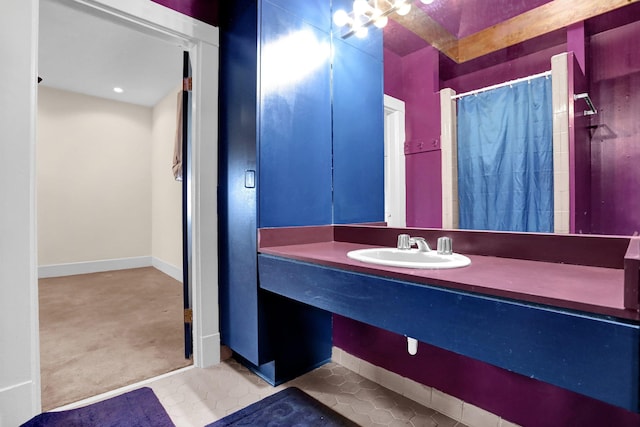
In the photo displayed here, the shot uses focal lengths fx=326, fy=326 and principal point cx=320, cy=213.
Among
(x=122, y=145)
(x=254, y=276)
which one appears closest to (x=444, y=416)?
(x=254, y=276)

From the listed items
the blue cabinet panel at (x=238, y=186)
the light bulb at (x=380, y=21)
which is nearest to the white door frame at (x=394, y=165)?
the light bulb at (x=380, y=21)

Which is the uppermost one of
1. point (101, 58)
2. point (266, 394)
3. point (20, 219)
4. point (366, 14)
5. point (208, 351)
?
point (101, 58)

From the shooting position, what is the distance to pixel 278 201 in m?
1.69

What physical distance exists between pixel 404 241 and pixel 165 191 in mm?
3840

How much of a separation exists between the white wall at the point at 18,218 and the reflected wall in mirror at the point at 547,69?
5.43ft

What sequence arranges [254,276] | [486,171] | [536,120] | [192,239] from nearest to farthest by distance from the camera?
[536,120] < [486,171] < [254,276] < [192,239]

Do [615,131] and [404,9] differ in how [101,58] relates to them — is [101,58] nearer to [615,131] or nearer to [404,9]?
[404,9]

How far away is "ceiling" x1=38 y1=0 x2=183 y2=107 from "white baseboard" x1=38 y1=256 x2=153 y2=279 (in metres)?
2.28

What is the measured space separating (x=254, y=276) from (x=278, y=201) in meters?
0.40

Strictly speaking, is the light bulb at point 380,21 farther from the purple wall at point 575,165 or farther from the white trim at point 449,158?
the white trim at point 449,158

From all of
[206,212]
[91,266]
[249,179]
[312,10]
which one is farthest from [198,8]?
[91,266]

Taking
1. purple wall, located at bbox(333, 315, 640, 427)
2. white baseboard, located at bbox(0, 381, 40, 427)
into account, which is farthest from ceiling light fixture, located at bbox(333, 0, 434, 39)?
white baseboard, located at bbox(0, 381, 40, 427)

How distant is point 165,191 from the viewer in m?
4.37

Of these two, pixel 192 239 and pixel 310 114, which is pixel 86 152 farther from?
pixel 310 114
